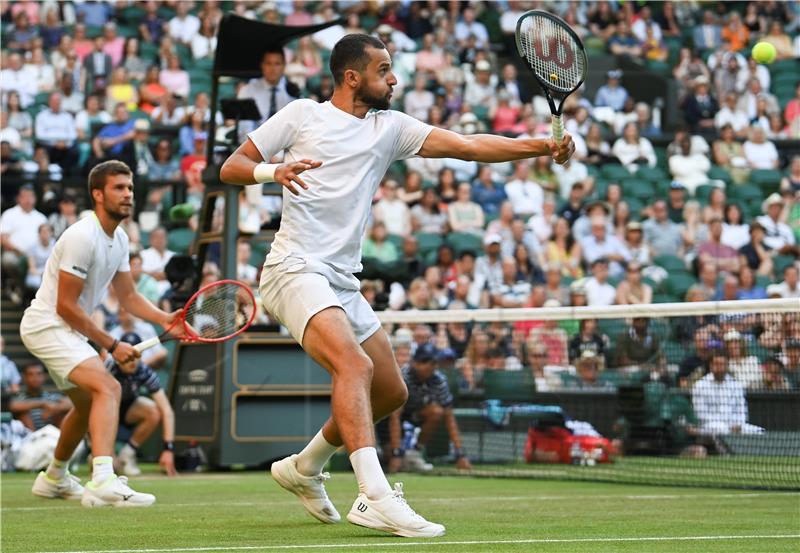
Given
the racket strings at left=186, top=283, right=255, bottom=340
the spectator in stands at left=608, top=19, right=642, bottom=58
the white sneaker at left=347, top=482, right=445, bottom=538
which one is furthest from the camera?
the spectator in stands at left=608, top=19, right=642, bottom=58

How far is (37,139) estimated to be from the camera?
758 inches

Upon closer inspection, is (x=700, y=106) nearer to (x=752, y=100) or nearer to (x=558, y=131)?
(x=752, y=100)

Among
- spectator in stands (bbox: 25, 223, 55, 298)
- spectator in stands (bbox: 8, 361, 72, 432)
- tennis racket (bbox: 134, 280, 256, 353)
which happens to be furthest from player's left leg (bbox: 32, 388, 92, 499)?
spectator in stands (bbox: 25, 223, 55, 298)

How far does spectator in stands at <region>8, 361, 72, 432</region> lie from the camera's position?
563 inches

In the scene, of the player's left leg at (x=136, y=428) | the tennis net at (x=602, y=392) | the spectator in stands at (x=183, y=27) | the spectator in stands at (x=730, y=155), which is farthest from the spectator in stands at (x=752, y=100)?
the player's left leg at (x=136, y=428)

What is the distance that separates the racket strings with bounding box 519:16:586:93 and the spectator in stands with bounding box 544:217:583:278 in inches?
464

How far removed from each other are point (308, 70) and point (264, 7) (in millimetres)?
1719

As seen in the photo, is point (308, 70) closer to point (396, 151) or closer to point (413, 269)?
point (413, 269)

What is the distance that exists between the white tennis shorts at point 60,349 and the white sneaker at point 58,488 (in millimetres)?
695

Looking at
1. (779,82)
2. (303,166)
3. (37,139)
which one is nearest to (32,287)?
(37,139)

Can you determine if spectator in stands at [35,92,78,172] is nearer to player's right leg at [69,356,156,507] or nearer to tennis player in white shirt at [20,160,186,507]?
tennis player in white shirt at [20,160,186,507]

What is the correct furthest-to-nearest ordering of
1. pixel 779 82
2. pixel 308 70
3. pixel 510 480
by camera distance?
pixel 779 82 < pixel 308 70 < pixel 510 480

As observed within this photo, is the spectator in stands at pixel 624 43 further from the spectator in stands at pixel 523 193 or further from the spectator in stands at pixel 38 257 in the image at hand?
the spectator in stands at pixel 38 257

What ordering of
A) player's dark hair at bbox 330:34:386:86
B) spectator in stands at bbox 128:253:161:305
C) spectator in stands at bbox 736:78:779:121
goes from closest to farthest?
1. player's dark hair at bbox 330:34:386:86
2. spectator in stands at bbox 128:253:161:305
3. spectator in stands at bbox 736:78:779:121
